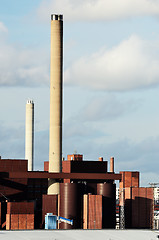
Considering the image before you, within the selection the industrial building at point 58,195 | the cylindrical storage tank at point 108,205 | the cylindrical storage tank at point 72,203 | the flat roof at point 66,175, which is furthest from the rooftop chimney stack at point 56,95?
the cylindrical storage tank at point 108,205

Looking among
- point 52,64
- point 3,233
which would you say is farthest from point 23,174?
point 3,233

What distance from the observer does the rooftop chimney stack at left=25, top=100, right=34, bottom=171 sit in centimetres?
15050

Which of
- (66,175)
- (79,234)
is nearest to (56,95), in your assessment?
(66,175)

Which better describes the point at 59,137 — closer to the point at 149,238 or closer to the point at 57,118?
the point at 57,118

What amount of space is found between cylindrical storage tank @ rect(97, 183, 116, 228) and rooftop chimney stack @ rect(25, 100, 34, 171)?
41800 millimetres

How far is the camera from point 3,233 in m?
74.6

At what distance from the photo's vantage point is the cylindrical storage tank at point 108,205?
357 ft

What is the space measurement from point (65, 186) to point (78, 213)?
5310 mm

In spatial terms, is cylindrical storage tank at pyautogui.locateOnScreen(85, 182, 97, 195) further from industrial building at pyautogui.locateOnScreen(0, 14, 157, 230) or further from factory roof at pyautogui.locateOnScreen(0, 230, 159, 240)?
factory roof at pyautogui.locateOnScreen(0, 230, 159, 240)

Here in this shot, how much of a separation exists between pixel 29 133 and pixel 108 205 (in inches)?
1829

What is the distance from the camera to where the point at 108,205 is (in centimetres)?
11012

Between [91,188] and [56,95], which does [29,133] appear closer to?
[91,188]

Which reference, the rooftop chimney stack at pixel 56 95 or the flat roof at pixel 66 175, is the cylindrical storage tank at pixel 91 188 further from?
the rooftop chimney stack at pixel 56 95

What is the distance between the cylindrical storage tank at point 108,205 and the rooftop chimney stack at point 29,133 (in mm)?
41800
